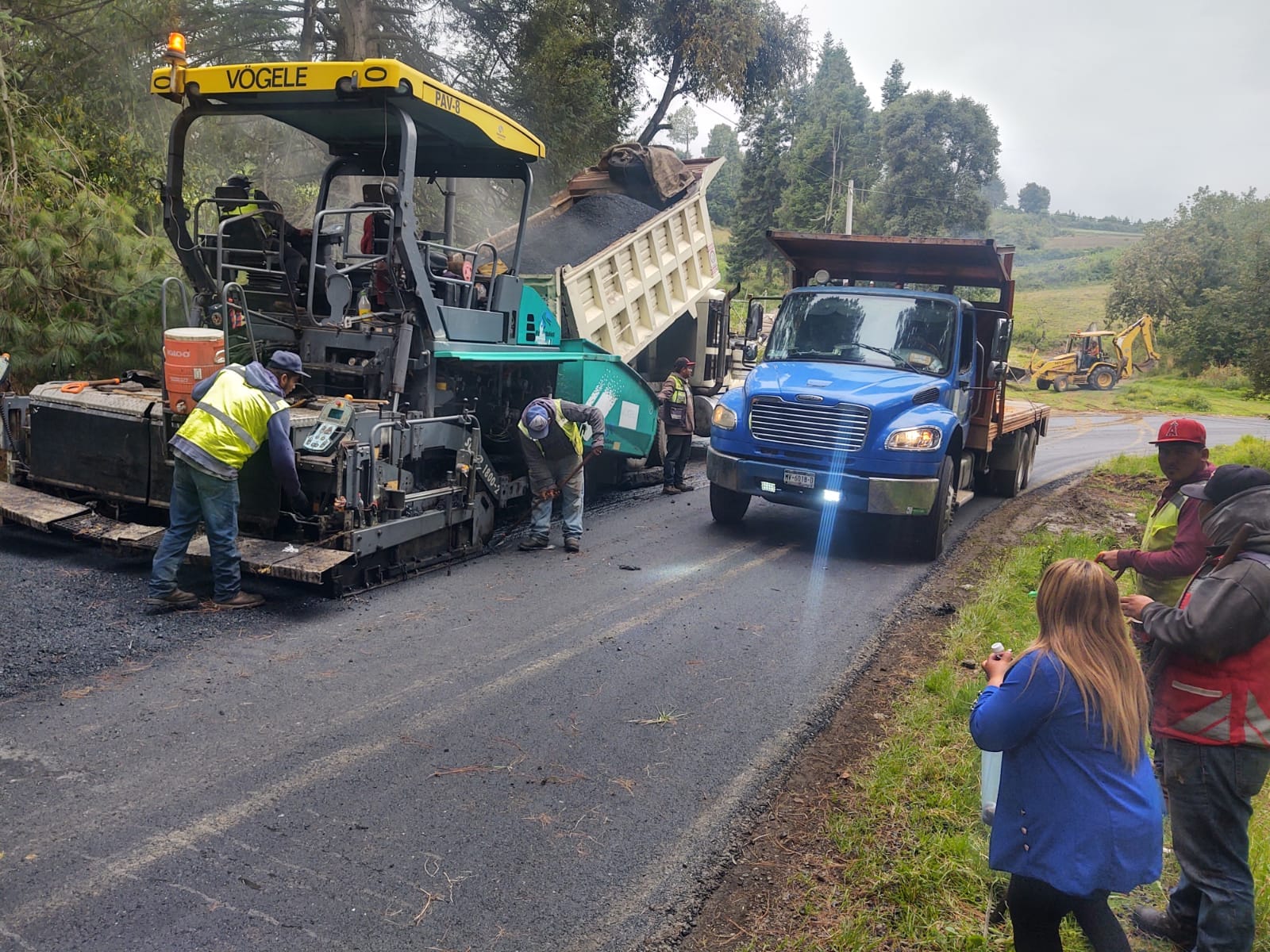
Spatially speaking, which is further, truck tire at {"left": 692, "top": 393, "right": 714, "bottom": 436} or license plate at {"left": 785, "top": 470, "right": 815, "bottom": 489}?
truck tire at {"left": 692, "top": 393, "right": 714, "bottom": 436}

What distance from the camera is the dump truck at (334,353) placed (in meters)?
5.98

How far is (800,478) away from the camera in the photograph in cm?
785

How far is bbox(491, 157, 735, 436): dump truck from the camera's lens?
9.94 meters

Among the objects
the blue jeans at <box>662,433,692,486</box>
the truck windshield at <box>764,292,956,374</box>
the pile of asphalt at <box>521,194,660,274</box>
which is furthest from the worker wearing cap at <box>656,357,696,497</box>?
the pile of asphalt at <box>521,194,660,274</box>

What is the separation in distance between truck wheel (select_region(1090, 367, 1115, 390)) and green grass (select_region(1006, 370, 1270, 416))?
20 cm

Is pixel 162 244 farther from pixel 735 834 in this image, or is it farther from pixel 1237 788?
pixel 1237 788

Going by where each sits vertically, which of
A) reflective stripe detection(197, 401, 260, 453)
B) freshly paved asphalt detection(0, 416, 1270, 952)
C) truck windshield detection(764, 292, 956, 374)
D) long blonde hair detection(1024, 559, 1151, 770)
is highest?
truck windshield detection(764, 292, 956, 374)

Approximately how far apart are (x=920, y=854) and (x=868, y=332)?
6.02 metres

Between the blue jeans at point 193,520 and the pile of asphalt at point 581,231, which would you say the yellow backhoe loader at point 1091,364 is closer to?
the pile of asphalt at point 581,231

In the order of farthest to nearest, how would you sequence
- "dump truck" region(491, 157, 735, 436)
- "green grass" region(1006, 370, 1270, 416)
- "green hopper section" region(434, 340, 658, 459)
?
"green grass" region(1006, 370, 1270, 416), "dump truck" region(491, 157, 735, 436), "green hopper section" region(434, 340, 658, 459)

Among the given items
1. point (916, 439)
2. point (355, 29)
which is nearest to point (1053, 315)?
point (355, 29)

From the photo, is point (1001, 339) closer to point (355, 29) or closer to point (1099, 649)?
point (1099, 649)

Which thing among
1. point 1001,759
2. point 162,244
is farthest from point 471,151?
point 1001,759

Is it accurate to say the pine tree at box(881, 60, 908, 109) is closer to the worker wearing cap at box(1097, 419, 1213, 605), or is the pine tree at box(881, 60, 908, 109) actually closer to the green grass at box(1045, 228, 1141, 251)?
the green grass at box(1045, 228, 1141, 251)
